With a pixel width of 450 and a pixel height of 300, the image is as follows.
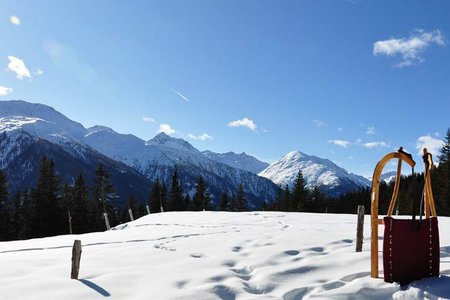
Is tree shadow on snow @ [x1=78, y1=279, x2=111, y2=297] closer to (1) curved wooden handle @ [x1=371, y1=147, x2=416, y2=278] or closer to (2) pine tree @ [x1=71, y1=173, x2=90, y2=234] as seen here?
(1) curved wooden handle @ [x1=371, y1=147, x2=416, y2=278]

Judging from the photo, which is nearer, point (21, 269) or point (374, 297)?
point (374, 297)

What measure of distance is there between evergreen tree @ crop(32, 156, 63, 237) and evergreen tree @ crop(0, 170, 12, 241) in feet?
9.42

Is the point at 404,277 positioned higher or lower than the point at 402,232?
lower

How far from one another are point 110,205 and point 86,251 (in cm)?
4291

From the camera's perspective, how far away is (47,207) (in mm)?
48000

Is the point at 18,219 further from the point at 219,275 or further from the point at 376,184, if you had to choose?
the point at 376,184

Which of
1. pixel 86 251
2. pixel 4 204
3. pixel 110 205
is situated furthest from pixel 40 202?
pixel 86 251

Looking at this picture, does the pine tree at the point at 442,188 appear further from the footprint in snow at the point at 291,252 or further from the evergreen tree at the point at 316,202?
the footprint in snow at the point at 291,252

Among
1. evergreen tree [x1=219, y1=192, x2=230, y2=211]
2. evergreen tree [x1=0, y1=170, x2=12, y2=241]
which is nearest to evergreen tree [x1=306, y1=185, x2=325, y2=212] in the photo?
evergreen tree [x1=219, y1=192, x2=230, y2=211]

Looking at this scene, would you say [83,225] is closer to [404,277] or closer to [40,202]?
[40,202]

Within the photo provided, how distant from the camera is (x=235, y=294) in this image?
6.62m

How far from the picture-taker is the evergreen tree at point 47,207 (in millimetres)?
47125

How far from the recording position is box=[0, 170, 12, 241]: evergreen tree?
45844 mm

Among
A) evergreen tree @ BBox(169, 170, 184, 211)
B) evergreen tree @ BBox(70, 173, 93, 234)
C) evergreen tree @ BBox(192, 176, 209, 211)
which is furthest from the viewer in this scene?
evergreen tree @ BBox(192, 176, 209, 211)
